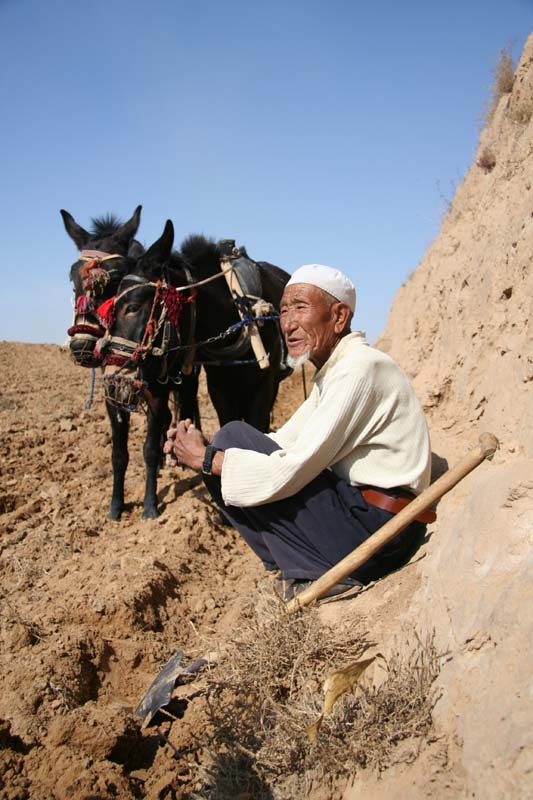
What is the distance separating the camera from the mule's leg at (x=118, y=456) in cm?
546

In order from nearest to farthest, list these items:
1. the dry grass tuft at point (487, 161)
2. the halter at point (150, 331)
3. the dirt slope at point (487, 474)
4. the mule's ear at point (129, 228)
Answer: the dirt slope at point (487, 474) < the halter at point (150, 331) < the mule's ear at point (129, 228) < the dry grass tuft at point (487, 161)

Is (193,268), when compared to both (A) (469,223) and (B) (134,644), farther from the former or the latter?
(B) (134,644)

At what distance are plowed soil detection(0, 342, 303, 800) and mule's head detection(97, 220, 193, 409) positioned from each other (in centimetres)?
120

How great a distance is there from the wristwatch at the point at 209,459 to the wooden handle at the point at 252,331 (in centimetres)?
243

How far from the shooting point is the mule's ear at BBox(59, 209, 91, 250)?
568 cm

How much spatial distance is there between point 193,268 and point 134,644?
327cm

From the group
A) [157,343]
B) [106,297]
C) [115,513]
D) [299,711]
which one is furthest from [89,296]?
[299,711]

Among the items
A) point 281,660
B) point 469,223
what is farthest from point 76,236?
point 281,660

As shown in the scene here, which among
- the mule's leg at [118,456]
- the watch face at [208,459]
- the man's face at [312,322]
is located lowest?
the mule's leg at [118,456]

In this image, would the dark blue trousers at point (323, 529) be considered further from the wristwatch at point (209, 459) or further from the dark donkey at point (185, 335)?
the dark donkey at point (185, 335)

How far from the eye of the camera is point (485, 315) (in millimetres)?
4039

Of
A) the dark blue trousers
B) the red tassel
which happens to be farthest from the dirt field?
the red tassel

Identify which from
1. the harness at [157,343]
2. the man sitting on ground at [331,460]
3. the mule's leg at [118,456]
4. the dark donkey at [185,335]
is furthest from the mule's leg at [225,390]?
the man sitting on ground at [331,460]

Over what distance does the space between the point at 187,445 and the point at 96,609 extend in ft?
4.12
